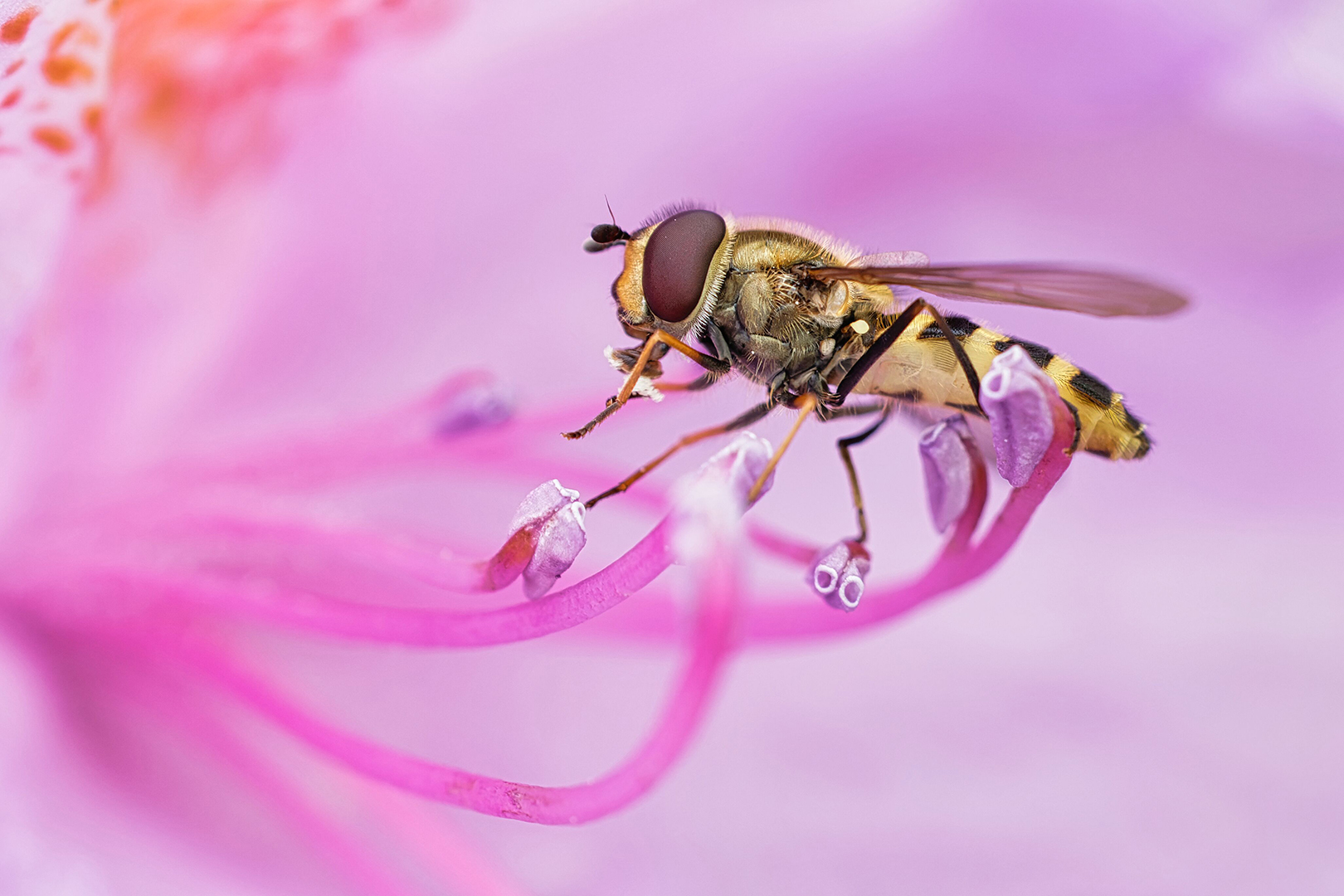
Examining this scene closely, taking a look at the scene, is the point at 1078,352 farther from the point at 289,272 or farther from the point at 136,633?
the point at 136,633

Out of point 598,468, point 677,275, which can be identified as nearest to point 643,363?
point 677,275

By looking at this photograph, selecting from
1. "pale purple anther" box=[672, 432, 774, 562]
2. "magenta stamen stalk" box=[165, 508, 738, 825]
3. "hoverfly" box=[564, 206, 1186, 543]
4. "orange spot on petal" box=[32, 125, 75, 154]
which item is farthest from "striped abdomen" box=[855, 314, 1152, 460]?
"orange spot on petal" box=[32, 125, 75, 154]

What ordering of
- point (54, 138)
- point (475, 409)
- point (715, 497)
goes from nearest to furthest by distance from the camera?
1. point (715, 497)
2. point (54, 138)
3. point (475, 409)

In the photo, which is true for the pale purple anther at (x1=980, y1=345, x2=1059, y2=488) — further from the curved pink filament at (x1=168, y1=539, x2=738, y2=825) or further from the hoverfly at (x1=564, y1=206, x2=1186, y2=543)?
the curved pink filament at (x1=168, y1=539, x2=738, y2=825)

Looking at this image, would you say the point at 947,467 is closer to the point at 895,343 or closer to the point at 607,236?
the point at 895,343

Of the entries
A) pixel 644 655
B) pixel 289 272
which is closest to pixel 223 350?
pixel 289 272

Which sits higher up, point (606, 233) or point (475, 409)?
point (606, 233)
